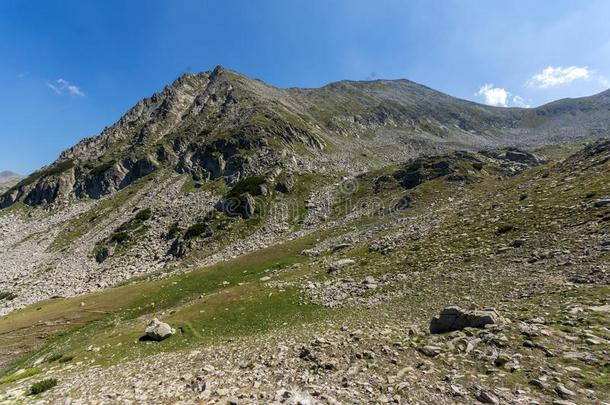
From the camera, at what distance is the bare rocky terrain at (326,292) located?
1363cm

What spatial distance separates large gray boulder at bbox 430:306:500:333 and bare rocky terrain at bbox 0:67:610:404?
0.11 meters

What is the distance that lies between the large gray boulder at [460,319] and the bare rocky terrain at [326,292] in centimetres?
11

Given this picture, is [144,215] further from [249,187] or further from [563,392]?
[563,392]

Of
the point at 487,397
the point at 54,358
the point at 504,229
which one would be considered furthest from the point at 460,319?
the point at 54,358

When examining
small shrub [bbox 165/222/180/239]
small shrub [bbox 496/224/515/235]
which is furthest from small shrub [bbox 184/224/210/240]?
small shrub [bbox 496/224/515/235]

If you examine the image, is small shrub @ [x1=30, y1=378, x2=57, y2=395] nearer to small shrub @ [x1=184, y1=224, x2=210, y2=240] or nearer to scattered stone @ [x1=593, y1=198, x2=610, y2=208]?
scattered stone @ [x1=593, y1=198, x2=610, y2=208]

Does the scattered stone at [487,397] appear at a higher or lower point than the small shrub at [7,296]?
higher

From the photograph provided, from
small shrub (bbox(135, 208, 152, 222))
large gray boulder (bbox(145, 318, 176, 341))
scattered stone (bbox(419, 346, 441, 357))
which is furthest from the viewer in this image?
small shrub (bbox(135, 208, 152, 222))

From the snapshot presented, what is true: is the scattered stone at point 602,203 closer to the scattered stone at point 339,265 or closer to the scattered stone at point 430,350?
the scattered stone at point 339,265

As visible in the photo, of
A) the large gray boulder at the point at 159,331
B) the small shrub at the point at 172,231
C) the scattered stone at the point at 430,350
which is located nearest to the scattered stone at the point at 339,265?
the large gray boulder at the point at 159,331

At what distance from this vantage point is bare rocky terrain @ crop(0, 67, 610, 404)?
44.7 ft

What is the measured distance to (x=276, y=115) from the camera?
149375 millimetres

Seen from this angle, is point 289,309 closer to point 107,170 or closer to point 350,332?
point 350,332

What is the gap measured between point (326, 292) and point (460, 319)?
1643cm
